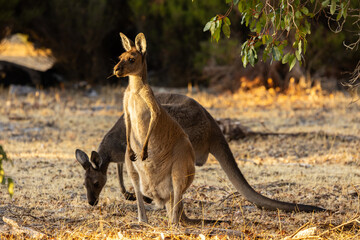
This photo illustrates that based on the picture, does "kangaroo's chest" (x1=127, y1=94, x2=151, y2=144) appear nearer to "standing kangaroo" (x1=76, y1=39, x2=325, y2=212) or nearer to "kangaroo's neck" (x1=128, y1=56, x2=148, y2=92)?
"kangaroo's neck" (x1=128, y1=56, x2=148, y2=92)

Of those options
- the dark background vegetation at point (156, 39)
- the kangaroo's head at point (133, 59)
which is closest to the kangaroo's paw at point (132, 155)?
the kangaroo's head at point (133, 59)

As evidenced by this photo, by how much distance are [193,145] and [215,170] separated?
1.57 m

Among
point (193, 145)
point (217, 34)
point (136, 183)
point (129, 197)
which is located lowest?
point (129, 197)

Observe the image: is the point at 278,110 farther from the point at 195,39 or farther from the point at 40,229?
the point at 40,229

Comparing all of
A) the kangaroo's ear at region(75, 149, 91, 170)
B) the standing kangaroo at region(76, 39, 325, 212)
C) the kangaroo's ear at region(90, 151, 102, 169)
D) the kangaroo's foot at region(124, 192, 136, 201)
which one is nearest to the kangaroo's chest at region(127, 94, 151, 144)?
the standing kangaroo at region(76, 39, 325, 212)

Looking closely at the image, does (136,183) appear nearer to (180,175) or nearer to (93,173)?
(180,175)

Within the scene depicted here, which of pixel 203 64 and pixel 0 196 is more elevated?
pixel 203 64

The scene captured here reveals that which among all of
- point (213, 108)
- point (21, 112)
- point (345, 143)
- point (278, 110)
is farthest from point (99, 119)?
point (345, 143)

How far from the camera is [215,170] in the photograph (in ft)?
19.5

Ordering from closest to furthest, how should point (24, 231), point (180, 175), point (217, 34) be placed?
1. point (217, 34)
2. point (24, 231)
3. point (180, 175)

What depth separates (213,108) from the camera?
32.0ft

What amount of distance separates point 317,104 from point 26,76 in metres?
5.88

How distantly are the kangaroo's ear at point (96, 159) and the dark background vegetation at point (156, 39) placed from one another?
618cm

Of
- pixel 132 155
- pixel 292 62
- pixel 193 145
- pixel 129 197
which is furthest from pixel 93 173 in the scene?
pixel 292 62
